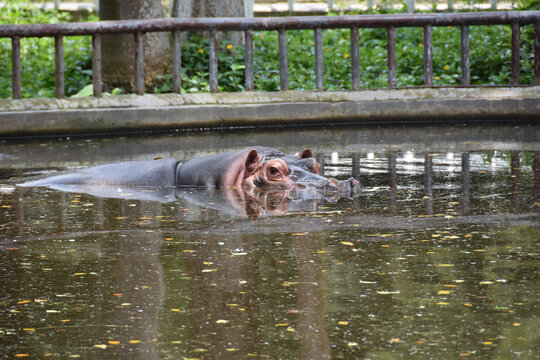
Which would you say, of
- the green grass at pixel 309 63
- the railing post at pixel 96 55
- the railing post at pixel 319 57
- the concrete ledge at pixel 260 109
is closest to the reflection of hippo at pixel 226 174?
the concrete ledge at pixel 260 109

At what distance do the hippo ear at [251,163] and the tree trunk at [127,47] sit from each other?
7089 mm

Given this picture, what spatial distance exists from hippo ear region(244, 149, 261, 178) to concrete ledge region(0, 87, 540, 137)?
5.04 meters

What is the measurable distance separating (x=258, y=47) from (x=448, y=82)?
388 centimetres

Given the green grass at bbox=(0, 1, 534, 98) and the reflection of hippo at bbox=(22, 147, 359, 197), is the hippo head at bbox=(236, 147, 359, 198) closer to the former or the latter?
the reflection of hippo at bbox=(22, 147, 359, 197)

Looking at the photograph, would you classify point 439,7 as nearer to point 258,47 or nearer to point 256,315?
point 258,47

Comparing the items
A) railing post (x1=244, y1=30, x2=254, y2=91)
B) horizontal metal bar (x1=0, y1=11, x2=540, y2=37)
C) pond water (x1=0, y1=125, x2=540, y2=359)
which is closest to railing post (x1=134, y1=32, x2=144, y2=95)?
horizontal metal bar (x1=0, y1=11, x2=540, y2=37)

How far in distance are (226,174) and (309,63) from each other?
31.9 feet

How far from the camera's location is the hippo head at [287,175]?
356 inches

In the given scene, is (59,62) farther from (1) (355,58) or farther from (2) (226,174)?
(2) (226,174)

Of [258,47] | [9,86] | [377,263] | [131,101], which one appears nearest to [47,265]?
[377,263]

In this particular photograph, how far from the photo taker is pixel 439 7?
25.0m

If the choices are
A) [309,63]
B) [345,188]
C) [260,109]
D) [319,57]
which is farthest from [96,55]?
[345,188]

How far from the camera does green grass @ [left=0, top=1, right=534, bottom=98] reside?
17.2 meters

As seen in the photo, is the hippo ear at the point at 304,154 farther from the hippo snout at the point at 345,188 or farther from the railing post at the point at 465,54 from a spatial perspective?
the railing post at the point at 465,54
